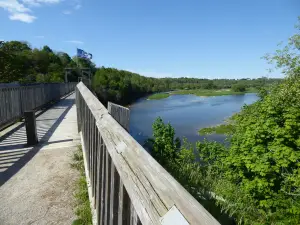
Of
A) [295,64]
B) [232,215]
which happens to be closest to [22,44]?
[295,64]

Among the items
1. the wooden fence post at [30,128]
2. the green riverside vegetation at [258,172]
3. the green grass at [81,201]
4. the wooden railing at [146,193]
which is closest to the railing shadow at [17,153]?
the wooden fence post at [30,128]

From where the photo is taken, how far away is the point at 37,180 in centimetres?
351

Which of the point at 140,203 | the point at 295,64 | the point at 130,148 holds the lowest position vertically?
the point at 140,203

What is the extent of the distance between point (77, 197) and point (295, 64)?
13.4 m

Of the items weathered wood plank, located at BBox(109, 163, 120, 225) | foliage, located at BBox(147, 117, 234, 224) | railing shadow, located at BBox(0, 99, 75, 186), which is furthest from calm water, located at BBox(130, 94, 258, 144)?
weathered wood plank, located at BBox(109, 163, 120, 225)

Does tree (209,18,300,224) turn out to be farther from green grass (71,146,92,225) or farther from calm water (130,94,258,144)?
calm water (130,94,258,144)

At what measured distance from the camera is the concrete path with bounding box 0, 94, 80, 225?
8.71ft

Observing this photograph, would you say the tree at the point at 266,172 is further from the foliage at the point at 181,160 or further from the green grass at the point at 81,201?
the green grass at the point at 81,201

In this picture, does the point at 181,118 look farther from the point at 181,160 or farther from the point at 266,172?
the point at 266,172

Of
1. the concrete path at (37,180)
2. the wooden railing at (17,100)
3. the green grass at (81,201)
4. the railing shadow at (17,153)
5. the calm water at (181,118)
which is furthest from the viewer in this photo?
the calm water at (181,118)

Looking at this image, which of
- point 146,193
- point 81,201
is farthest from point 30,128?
point 146,193

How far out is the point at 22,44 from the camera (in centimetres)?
6262

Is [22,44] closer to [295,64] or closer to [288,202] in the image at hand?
[295,64]

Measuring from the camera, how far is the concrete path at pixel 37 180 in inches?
104
